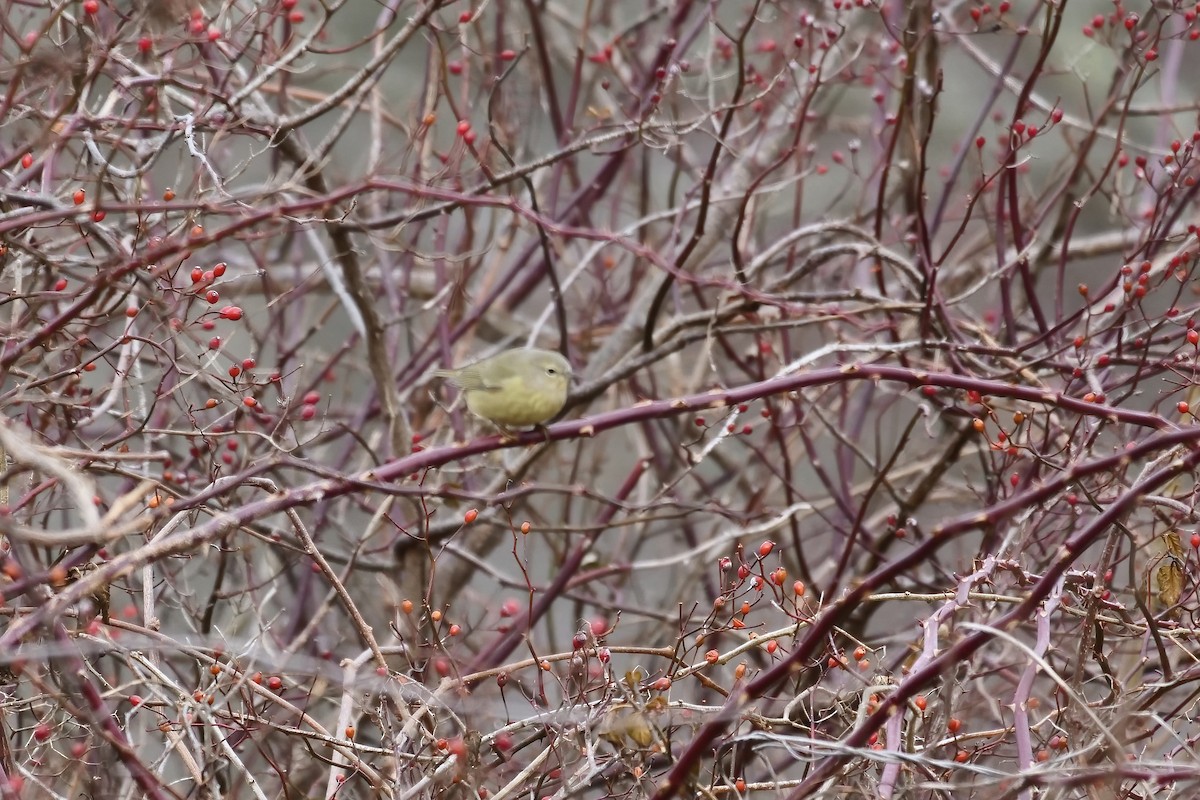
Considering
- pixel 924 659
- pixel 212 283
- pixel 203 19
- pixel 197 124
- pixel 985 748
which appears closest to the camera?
pixel 924 659

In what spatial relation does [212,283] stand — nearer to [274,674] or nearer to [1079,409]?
[274,674]

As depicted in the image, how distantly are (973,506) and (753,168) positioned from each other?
2.31 m

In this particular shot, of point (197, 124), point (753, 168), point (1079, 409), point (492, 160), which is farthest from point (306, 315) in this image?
point (1079, 409)

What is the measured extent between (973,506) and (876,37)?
9.14ft

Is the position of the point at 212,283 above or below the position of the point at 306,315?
above

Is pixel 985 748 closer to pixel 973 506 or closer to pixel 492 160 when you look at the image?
pixel 973 506

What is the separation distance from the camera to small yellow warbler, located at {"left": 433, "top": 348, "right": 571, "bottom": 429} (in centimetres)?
460

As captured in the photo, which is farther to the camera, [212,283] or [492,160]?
[492,160]

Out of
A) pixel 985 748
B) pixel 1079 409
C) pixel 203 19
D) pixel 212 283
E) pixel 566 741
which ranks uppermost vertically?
pixel 203 19

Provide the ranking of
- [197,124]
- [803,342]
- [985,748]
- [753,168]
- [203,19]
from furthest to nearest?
[803,342] → [753,168] → [203,19] → [197,124] → [985,748]

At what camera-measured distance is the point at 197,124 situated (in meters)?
3.69

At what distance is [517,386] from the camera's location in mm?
4621

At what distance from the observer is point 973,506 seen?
6895mm

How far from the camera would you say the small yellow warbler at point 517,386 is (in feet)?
15.1
